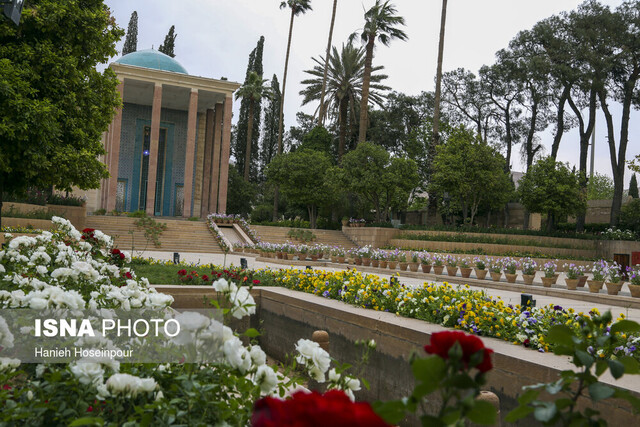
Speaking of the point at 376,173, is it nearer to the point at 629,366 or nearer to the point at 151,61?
the point at 151,61

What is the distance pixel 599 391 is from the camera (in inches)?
54.6

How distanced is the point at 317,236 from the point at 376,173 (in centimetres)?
A: 496

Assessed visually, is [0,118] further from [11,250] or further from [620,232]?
[620,232]

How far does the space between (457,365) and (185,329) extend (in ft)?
3.13

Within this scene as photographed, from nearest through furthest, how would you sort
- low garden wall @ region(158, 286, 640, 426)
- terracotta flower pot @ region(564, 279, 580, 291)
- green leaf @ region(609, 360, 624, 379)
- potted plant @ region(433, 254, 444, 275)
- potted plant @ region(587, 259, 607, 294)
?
green leaf @ region(609, 360, 624, 379), low garden wall @ region(158, 286, 640, 426), potted plant @ region(587, 259, 607, 294), terracotta flower pot @ region(564, 279, 580, 291), potted plant @ region(433, 254, 444, 275)

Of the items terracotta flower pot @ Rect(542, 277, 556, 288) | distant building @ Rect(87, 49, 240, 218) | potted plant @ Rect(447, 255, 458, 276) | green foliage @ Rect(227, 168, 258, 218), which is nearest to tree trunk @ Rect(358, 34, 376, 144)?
distant building @ Rect(87, 49, 240, 218)

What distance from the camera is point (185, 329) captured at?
1.70m

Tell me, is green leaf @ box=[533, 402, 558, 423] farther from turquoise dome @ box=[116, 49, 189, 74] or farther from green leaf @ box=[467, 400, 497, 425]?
turquoise dome @ box=[116, 49, 189, 74]

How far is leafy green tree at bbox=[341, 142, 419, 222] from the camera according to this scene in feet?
94.2

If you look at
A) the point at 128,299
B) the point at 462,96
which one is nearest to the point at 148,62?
the point at 462,96

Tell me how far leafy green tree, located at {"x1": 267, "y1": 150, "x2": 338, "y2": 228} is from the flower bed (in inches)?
1011

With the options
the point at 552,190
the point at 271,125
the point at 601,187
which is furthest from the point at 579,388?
the point at 601,187

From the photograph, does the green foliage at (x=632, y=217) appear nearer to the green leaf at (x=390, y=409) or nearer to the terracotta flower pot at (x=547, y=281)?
the terracotta flower pot at (x=547, y=281)

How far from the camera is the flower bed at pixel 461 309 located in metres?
4.68
